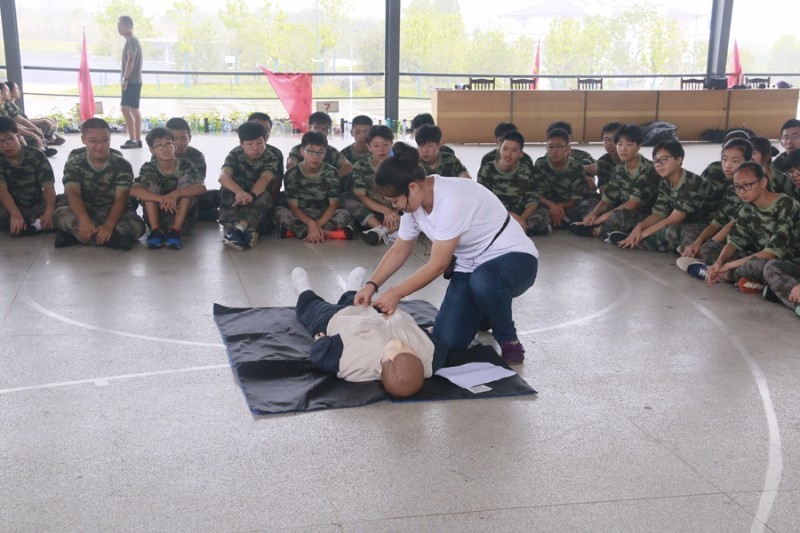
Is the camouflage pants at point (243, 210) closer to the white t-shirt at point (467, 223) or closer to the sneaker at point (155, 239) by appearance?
the sneaker at point (155, 239)

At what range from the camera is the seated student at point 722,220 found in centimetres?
538

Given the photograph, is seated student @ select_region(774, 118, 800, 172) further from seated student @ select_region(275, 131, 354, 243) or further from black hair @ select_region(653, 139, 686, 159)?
seated student @ select_region(275, 131, 354, 243)

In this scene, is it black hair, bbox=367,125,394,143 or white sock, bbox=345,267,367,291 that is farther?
black hair, bbox=367,125,394,143

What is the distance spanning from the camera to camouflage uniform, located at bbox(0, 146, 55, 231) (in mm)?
6371

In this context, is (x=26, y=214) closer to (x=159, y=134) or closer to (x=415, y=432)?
(x=159, y=134)

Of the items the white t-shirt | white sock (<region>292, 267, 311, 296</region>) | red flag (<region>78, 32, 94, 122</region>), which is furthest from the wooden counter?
the white t-shirt

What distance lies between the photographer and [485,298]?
12.7 feet

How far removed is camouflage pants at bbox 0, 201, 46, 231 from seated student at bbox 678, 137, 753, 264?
189 inches

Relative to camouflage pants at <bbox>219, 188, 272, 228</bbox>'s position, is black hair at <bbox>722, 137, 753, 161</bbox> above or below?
above

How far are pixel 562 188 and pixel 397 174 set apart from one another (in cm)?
392

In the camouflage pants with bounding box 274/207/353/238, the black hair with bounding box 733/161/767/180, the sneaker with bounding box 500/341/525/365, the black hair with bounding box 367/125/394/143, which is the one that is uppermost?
the black hair with bounding box 367/125/394/143

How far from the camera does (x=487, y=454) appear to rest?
3.03m

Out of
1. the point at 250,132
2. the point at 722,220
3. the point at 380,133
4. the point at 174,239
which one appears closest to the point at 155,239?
the point at 174,239

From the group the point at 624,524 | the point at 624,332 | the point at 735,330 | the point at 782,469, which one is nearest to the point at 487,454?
the point at 624,524
